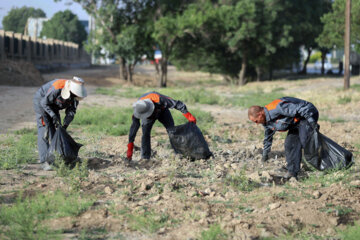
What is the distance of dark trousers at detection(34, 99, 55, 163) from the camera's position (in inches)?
282

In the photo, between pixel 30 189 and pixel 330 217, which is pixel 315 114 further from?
pixel 30 189

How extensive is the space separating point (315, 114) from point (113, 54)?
972 inches

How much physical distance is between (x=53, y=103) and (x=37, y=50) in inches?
1121

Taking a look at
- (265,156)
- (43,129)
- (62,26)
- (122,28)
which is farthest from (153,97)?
(62,26)

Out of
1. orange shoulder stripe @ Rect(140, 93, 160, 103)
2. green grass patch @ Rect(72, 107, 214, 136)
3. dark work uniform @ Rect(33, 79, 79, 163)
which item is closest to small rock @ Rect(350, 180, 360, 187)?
orange shoulder stripe @ Rect(140, 93, 160, 103)

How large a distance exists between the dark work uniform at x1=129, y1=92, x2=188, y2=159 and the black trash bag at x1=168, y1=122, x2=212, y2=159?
0.65 ft

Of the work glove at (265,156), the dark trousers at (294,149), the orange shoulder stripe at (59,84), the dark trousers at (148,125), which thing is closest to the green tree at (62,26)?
the dark trousers at (148,125)

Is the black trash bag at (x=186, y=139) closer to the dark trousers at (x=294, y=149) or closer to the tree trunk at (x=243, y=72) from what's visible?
the dark trousers at (x=294, y=149)

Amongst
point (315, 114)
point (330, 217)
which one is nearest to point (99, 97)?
point (315, 114)

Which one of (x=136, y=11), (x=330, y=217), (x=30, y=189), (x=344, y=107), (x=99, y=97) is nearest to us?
(x=330, y=217)

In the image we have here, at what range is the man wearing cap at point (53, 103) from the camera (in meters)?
6.71

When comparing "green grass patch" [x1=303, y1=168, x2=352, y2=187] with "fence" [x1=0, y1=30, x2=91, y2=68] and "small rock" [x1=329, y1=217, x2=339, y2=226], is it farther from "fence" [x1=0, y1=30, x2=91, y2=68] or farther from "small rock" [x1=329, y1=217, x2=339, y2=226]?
"fence" [x1=0, y1=30, x2=91, y2=68]

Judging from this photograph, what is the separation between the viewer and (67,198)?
563cm

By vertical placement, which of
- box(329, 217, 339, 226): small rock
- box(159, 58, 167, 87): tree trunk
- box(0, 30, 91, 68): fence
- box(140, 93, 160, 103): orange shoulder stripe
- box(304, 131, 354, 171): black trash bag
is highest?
box(0, 30, 91, 68): fence
